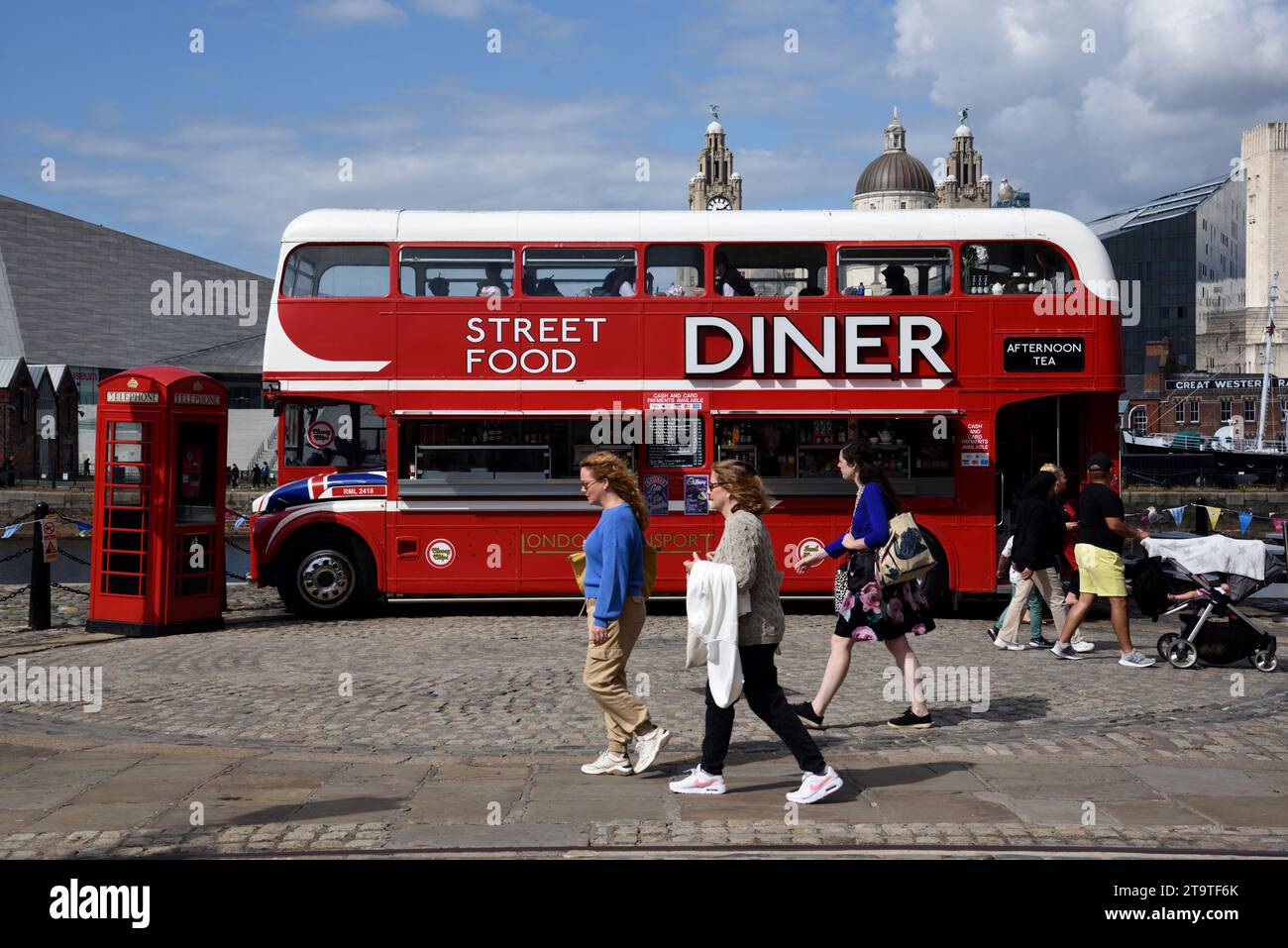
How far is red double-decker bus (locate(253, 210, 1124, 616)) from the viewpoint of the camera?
15078 mm

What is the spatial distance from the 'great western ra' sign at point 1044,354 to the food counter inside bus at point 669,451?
1.08 m

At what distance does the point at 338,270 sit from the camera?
15.1 meters

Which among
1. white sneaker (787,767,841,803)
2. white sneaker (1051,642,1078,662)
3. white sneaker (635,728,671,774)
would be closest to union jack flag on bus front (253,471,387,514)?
white sneaker (1051,642,1078,662)

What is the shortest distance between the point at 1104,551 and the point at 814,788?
19.7 ft

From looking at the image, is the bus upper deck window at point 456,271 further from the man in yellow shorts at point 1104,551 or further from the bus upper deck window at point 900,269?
the man in yellow shorts at point 1104,551

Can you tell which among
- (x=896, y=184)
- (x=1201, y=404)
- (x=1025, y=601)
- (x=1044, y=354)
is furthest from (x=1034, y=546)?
(x=896, y=184)

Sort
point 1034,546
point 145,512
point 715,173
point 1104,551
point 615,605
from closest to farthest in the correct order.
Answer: point 615,605
point 1104,551
point 1034,546
point 145,512
point 715,173

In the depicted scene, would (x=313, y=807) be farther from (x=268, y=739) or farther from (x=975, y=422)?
(x=975, y=422)

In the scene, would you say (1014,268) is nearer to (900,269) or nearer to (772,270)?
(900,269)

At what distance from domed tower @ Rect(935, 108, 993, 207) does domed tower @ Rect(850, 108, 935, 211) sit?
10.3 metres

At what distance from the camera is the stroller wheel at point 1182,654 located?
37.1 ft

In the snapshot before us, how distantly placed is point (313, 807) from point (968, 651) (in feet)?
25.8

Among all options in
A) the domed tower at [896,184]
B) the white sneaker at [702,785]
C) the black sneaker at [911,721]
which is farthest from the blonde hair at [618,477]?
the domed tower at [896,184]

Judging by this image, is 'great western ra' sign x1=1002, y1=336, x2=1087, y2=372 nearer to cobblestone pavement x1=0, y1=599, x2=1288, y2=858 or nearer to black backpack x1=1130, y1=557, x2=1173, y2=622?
black backpack x1=1130, y1=557, x2=1173, y2=622
